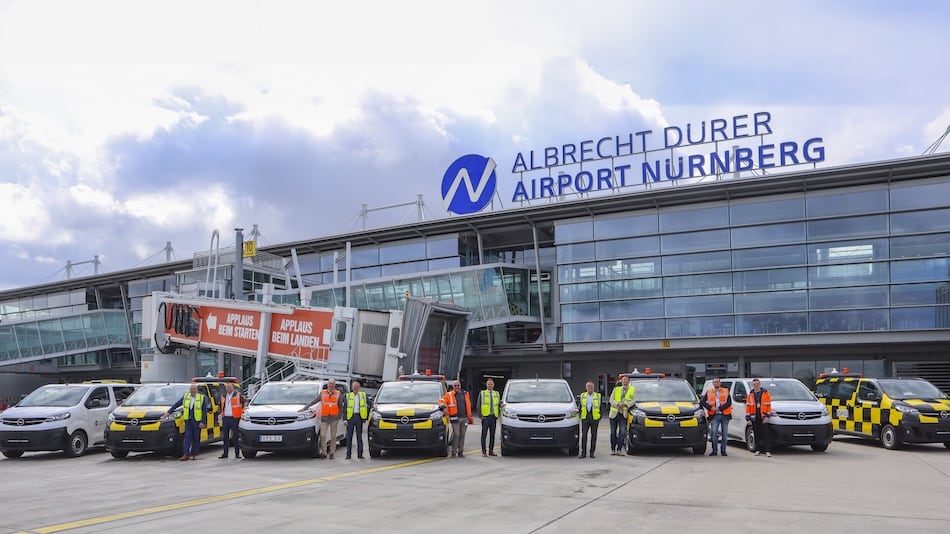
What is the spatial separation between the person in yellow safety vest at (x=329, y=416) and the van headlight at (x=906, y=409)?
12.4m

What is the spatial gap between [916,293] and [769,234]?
5805 millimetres

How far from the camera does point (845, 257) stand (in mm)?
31031

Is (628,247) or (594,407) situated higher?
(628,247)

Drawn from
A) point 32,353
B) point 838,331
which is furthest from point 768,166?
point 32,353

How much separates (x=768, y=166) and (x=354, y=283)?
20.3m

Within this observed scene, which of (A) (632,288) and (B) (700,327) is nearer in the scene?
(B) (700,327)

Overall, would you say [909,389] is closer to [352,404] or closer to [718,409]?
[718,409]

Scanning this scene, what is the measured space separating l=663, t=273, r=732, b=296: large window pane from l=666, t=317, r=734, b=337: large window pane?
3.82 feet

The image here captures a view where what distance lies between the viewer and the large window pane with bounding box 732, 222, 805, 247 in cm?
3189

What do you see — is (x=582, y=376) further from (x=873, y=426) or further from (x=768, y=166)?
(x=873, y=426)

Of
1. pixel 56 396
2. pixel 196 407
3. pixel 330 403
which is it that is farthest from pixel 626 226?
pixel 56 396

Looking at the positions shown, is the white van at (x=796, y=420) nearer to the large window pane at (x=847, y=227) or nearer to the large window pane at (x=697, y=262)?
the large window pane at (x=847, y=227)

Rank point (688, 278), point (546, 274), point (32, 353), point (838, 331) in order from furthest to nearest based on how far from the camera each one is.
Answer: point (32, 353) < point (546, 274) < point (688, 278) < point (838, 331)

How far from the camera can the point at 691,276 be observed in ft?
110
